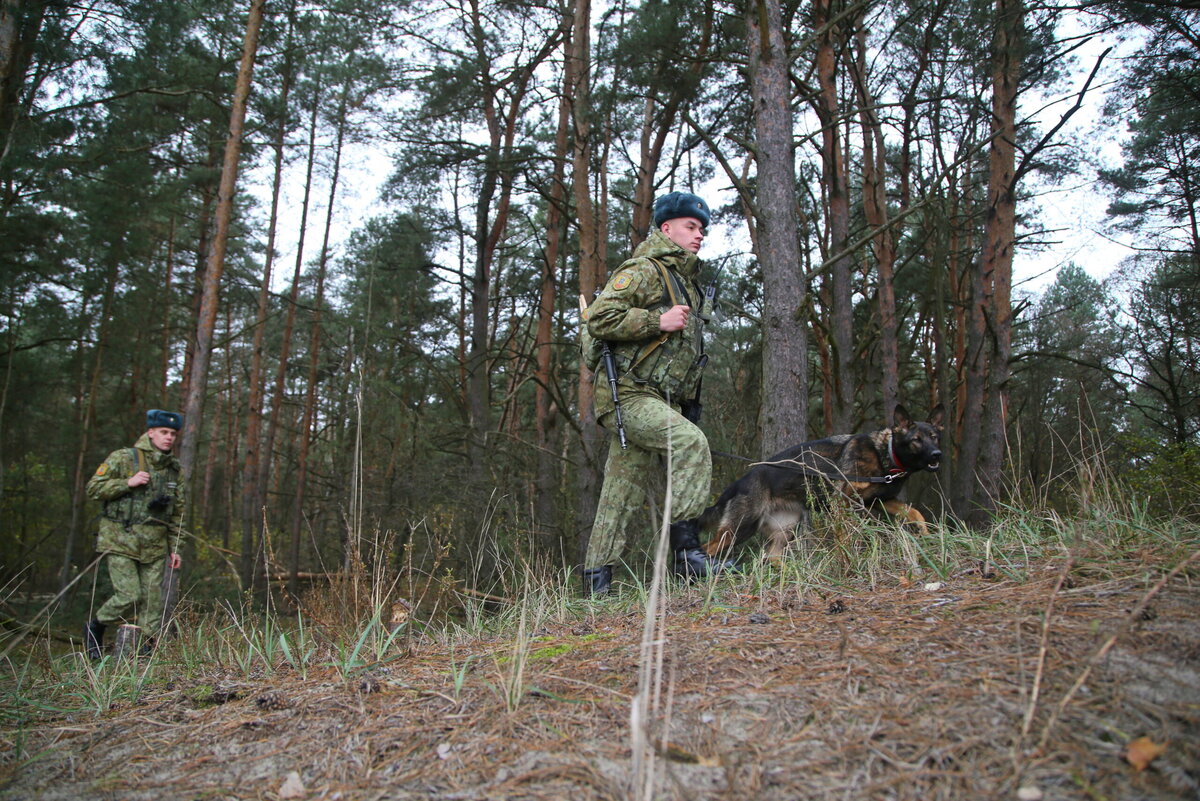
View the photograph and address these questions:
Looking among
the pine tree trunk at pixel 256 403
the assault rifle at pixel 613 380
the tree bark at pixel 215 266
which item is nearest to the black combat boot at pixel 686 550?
the assault rifle at pixel 613 380

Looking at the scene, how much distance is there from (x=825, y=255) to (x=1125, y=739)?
13622 millimetres

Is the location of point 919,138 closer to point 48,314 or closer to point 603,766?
point 603,766

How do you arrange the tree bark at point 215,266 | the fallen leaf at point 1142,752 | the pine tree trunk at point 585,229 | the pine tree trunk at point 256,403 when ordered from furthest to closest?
the pine tree trunk at point 256,403, the tree bark at point 215,266, the pine tree trunk at point 585,229, the fallen leaf at point 1142,752

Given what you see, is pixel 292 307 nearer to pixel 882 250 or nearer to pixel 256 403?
pixel 256 403

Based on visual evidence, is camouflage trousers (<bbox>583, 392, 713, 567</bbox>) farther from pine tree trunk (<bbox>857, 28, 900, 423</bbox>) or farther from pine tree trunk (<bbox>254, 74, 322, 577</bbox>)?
pine tree trunk (<bbox>254, 74, 322, 577</bbox>)

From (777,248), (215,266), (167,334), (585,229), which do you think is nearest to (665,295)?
(777,248)

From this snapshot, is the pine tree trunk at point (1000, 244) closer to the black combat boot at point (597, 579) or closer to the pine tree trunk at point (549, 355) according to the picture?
the pine tree trunk at point (549, 355)

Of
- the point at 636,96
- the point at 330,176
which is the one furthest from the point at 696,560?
the point at 330,176

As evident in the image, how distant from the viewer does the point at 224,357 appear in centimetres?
2855

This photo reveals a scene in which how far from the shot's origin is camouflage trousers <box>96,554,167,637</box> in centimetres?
638

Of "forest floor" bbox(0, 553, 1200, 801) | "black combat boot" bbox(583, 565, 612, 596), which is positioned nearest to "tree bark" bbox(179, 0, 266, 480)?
"black combat boot" bbox(583, 565, 612, 596)

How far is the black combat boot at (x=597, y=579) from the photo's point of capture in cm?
418

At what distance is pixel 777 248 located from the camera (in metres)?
6.00

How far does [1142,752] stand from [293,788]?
1.84 m
